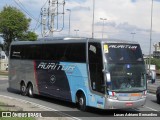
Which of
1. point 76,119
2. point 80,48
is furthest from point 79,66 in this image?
point 76,119

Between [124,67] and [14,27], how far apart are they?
171 feet

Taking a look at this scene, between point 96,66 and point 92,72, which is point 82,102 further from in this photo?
point 96,66

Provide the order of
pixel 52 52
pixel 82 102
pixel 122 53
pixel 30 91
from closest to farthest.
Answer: pixel 122 53
pixel 82 102
pixel 52 52
pixel 30 91

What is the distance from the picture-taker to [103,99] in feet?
54.1

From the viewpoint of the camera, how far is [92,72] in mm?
17344

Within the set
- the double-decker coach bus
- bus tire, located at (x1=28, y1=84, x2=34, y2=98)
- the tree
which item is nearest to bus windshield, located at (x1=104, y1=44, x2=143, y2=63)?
the double-decker coach bus

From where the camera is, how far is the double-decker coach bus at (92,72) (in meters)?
16.5

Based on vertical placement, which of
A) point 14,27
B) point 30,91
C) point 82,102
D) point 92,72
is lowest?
point 30,91

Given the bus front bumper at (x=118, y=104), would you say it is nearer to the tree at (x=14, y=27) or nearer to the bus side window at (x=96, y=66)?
the bus side window at (x=96, y=66)

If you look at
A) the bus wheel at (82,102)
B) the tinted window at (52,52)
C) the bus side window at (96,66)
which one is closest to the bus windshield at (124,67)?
the bus side window at (96,66)

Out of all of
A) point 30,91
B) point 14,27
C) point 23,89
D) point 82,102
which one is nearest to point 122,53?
point 82,102

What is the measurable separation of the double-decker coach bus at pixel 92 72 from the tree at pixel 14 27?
1804 inches

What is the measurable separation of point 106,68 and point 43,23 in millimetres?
49005

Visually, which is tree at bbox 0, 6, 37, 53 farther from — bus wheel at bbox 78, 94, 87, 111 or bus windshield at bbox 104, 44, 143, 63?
bus windshield at bbox 104, 44, 143, 63
